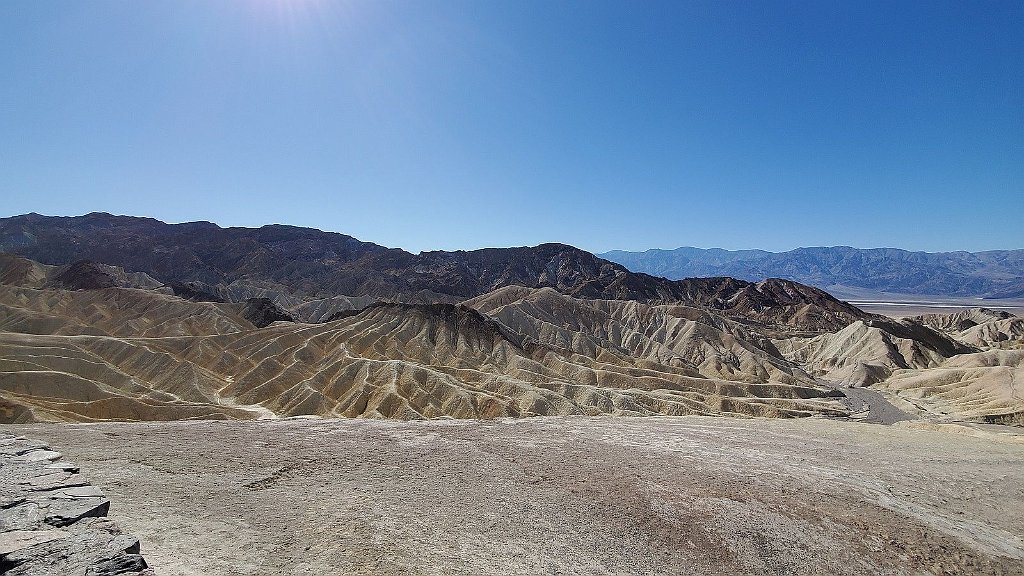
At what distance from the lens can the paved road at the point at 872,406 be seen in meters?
68.2

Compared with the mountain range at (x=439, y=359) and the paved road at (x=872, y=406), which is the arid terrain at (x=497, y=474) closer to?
the mountain range at (x=439, y=359)

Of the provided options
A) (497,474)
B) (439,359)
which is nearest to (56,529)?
(497,474)

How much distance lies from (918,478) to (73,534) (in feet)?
85.2

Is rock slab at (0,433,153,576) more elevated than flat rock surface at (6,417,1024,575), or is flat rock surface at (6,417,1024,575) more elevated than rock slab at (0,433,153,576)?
rock slab at (0,433,153,576)

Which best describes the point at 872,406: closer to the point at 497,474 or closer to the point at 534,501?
the point at 497,474

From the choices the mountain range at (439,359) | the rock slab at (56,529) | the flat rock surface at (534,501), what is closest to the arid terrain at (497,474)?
the flat rock surface at (534,501)

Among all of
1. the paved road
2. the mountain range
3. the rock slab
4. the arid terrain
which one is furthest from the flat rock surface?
the paved road

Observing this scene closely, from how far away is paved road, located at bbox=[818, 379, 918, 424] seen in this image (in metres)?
68.2

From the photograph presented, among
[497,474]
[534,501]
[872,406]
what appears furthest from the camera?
[872,406]

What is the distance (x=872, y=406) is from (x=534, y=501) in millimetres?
A: 84082

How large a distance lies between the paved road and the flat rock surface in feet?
183

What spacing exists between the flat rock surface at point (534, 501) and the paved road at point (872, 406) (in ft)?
183

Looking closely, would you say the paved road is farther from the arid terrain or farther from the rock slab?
the rock slab

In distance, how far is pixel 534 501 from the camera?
1470 centimetres
